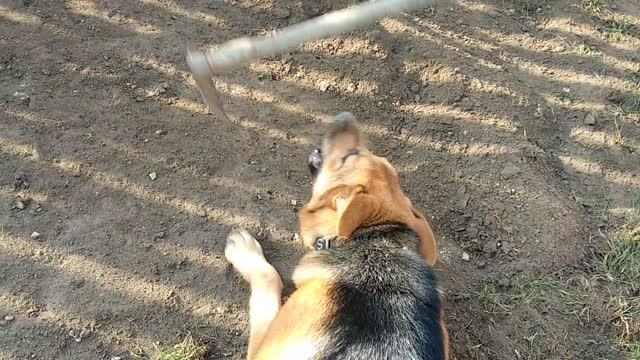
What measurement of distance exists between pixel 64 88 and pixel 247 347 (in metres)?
2.46

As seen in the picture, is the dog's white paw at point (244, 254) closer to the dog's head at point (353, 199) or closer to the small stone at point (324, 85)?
the dog's head at point (353, 199)

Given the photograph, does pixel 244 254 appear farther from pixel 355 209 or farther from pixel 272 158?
pixel 355 209

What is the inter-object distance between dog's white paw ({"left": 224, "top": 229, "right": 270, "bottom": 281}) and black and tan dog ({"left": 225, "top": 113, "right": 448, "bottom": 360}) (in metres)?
0.44

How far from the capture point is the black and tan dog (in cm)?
354

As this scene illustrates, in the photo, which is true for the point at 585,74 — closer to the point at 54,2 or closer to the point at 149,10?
the point at 149,10

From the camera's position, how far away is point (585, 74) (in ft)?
18.6

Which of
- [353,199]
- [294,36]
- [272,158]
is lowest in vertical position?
[272,158]

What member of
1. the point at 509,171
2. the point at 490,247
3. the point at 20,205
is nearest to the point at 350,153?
the point at 490,247

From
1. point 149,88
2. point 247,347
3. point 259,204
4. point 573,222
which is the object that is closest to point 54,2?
point 149,88

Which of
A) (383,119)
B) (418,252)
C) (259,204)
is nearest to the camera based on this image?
(418,252)

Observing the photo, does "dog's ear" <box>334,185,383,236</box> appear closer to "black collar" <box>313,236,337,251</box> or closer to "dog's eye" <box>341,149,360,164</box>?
"black collar" <box>313,236,337,251</box>

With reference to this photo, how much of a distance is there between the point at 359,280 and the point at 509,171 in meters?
1.96

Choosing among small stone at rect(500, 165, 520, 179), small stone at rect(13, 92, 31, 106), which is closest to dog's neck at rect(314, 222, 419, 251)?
small stone at rect(500, 165, 520, 179)

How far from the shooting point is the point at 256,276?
4.48m
